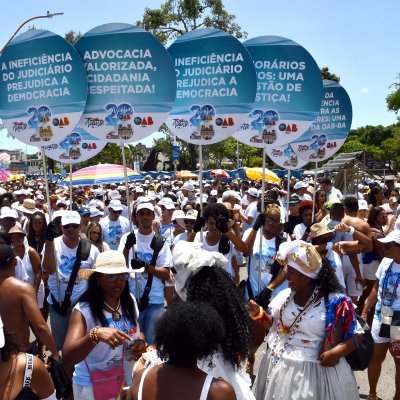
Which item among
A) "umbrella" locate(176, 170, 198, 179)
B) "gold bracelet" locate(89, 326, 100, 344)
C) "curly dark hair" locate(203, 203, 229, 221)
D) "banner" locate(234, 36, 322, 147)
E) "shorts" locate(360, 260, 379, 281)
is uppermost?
"banner" locate(234, 36, 322, 147)

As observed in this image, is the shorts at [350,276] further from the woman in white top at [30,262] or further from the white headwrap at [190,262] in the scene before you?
A: the white headwrap at [190,262]

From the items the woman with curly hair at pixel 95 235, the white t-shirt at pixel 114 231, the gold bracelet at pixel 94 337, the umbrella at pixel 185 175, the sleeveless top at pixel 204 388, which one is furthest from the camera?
the umbrella at pixel 185 175

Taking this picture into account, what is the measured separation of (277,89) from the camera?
20.4 ft

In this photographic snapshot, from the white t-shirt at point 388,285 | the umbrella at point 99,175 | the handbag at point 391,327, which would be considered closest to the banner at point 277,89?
the white t-shirt at point 388,285

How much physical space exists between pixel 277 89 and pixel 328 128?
2480 mm

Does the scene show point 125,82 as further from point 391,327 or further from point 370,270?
point 370,270

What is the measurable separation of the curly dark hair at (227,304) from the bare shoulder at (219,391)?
42 cm

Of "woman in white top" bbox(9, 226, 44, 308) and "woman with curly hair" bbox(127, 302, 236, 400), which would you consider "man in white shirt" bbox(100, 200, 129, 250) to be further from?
"woman with curly hair" bbox(127, 302, 236, 400)

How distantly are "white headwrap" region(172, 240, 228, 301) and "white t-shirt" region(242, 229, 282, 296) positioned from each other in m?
2.55

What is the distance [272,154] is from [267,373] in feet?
17.5

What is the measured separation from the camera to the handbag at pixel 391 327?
175 inches

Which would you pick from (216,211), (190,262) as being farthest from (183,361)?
(216,211)

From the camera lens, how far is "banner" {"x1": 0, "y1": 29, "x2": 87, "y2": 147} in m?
5.23

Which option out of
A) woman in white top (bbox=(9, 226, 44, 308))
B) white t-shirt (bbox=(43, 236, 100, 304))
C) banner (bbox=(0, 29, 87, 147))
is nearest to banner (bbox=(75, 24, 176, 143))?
banner (bbox=(0, 29, 87, 147))
